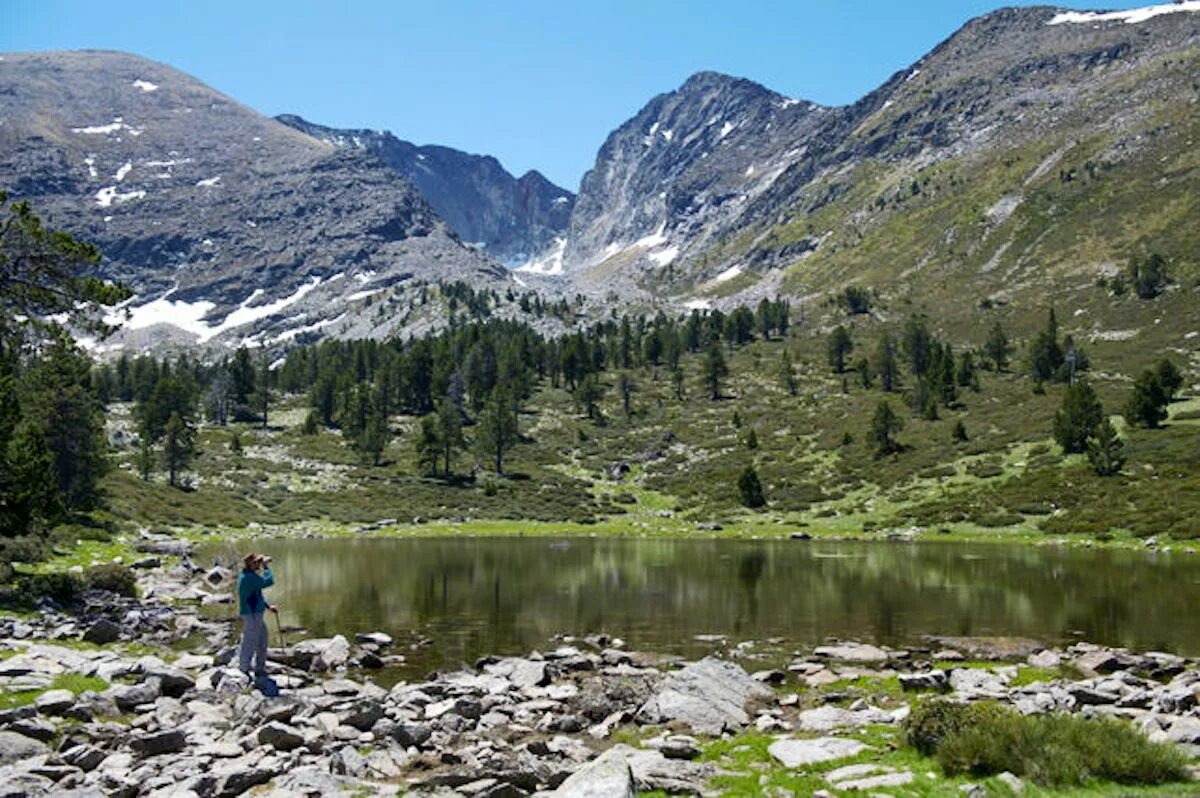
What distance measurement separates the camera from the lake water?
3158 centimetres

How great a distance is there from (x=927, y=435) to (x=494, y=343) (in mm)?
106349

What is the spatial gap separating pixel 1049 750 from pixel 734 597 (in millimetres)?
28288

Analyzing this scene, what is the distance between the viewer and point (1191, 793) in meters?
12.4

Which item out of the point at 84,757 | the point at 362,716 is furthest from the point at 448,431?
the point at 84,757

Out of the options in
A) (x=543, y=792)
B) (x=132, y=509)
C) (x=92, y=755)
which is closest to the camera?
(x=543, y=792)

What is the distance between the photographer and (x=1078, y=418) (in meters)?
92.8

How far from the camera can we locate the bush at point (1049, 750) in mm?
13047

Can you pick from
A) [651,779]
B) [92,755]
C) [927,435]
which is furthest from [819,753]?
[927,435]

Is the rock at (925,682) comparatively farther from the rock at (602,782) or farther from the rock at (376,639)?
the rock at (376,639)

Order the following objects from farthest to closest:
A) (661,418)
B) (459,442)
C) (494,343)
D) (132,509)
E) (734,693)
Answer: (494,343) < (661,418) < (459,442) < (132,509) < (734,693)

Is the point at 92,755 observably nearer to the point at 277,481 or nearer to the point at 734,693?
the point at 734,693

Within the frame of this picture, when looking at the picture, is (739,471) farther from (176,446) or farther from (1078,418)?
(176,446)

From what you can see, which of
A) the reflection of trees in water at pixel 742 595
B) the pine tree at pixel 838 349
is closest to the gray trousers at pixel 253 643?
the reflection of trees in water at pixel 742 595

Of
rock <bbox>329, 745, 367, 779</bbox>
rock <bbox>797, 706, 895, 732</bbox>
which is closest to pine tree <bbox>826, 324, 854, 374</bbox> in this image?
rock <bbox>797, 706, 895, 732</bbox>
